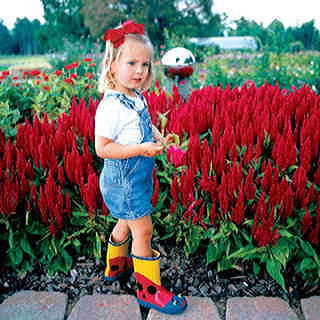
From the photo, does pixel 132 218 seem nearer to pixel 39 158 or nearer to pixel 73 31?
pixel 39 158

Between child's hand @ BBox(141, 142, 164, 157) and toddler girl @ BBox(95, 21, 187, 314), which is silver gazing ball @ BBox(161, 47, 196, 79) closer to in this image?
toddler girl @ BBox(95, 21, 187, 314)

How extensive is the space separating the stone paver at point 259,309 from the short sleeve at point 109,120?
1230 mm

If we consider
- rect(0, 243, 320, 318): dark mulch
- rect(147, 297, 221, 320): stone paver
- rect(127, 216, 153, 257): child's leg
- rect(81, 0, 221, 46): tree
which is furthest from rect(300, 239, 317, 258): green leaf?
rect(81, 0, 221, 46): tree

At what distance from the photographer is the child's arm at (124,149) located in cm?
196

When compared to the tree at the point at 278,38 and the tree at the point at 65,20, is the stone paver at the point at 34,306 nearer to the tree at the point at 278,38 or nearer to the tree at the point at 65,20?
the tree at the point at 278,38

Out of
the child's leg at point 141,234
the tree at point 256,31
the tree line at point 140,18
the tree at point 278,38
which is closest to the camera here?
the child's leg at point 141,234

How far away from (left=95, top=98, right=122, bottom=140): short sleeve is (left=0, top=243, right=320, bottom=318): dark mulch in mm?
1108

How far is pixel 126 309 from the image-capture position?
243 centimetres

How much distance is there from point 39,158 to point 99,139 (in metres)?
0.89

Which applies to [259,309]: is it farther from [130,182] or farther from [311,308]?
[130,182]

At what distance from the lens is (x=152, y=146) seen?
1954 millimetres

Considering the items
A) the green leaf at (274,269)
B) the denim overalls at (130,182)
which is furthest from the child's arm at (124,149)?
the green leaf at (274,269)

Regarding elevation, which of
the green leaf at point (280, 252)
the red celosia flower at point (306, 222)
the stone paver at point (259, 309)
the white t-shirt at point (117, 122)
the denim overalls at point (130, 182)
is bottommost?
the stone paver at point (259, 309)

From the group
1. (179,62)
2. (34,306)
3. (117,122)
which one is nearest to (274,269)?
(117,122)
